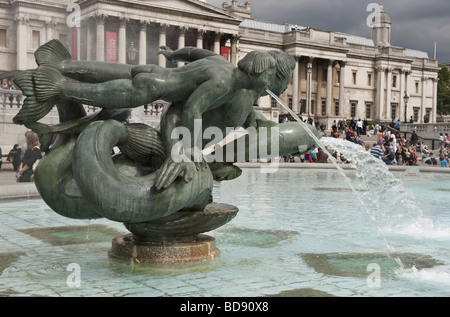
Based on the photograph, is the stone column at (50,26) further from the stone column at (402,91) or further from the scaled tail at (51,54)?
the scaled tail at (51,54)

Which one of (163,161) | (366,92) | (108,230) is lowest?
(108,230)

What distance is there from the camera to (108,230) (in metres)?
6.19

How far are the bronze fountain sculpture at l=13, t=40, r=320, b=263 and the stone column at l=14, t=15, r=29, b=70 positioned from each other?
1727 inches

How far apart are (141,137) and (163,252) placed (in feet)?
2.85

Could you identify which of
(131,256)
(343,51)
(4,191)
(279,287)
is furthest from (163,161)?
(343,51)

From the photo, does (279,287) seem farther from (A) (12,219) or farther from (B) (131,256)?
(A) (12,219)

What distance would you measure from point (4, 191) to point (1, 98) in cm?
1154

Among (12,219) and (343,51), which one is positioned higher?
(343,51)

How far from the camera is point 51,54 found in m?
4.27

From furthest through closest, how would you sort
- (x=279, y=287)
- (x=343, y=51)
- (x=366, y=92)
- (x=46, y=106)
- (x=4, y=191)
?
(x=366, y=92), (x=343, y=51), (x=4, y=191), (x=46, y=106), (x=279, y=287)

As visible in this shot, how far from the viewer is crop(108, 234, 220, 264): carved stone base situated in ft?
14.4

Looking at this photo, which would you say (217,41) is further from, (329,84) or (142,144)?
(142,144)

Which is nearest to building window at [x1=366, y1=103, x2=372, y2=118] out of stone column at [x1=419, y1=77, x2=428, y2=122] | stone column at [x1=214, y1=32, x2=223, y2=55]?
stone column at [x1=419, y1=77, x2=428, y2=122]

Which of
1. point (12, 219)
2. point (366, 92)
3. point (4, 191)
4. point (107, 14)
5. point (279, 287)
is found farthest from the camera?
point (366, 92)
